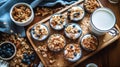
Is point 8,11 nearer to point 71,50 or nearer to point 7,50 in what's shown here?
point 7,50

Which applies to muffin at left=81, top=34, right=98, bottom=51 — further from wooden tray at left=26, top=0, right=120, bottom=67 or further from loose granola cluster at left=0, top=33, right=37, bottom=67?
loose granola cluster at left=0, top=33, right=37, bottom=67

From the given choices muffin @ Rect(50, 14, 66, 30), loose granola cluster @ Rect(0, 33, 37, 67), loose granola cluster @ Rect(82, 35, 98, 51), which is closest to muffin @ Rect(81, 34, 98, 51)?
loose granola cluster @ Rect(82, 35, 98, 51)

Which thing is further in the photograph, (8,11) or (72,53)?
(8,11)

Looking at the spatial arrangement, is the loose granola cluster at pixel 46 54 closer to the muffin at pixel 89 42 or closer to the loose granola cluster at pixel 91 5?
the muffin at pixel 89 42

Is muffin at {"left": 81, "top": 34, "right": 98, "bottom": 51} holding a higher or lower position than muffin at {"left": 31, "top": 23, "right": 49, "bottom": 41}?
lower

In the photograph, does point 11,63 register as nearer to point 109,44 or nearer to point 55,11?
point 55,11

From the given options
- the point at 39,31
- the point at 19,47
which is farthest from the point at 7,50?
the point at 39,31
